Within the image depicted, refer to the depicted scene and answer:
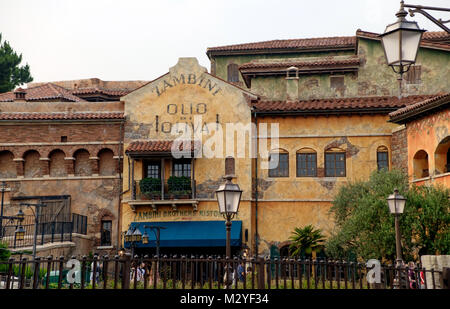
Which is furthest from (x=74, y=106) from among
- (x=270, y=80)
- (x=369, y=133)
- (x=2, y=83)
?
(x=2, y=83)

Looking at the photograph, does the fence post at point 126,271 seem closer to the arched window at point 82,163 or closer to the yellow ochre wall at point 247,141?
the yellow ochre wall at point 247,141

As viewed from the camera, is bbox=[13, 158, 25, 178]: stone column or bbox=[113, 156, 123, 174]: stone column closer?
bbox=[113, 156, 123, 174]: stone column

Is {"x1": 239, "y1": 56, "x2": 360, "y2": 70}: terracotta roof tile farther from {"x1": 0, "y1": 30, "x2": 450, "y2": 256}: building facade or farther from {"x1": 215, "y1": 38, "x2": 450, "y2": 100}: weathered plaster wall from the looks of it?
{"x1": 0, "y1": 30, "x2": 450, "y2": 256}: building facade

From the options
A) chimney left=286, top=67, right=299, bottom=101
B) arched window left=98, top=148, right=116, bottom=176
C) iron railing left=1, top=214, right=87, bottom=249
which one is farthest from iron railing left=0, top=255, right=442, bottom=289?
chimney left=286, top=67, right=299, bottom=101

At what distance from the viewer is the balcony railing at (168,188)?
1196 inches

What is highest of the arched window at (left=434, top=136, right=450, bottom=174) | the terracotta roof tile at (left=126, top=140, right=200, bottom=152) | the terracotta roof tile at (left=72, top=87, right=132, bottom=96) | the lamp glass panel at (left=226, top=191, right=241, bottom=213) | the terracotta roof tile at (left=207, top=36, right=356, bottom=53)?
the terracotta roof tile at (left=207, top=36, right=356, bottom=53)

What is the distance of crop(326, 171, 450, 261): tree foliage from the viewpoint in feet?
76.9

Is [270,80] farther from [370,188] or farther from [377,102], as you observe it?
[370,188]

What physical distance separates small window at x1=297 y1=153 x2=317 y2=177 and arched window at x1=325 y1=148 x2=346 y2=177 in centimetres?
55

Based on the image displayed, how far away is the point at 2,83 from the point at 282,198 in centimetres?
3130

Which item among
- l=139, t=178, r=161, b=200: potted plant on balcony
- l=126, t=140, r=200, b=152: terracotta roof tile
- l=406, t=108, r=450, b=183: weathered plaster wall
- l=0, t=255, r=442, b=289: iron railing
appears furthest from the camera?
l=139, t=178, r=161, b=200: potted plant on balcony

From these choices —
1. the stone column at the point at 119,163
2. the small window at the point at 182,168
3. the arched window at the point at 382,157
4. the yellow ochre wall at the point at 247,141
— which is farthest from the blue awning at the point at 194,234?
the arched window at the point at 382,157

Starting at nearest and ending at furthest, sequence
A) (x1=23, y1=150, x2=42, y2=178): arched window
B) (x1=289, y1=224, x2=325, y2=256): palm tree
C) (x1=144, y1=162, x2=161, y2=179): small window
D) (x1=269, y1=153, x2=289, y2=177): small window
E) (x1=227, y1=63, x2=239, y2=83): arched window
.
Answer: (x1=289, y1=224, x2=325, y2=256): palm tree < (x1=269, y1=153, x2=289, y2=177): small window < (x1=144, y1=162, x2=161, y2=179): small window < (x1=23, y1=150, x2=42, y2=178): arched window < (x1=227, y1=63, x2=239, y2=83): arched window

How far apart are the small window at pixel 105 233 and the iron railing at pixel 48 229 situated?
2.66 ft
